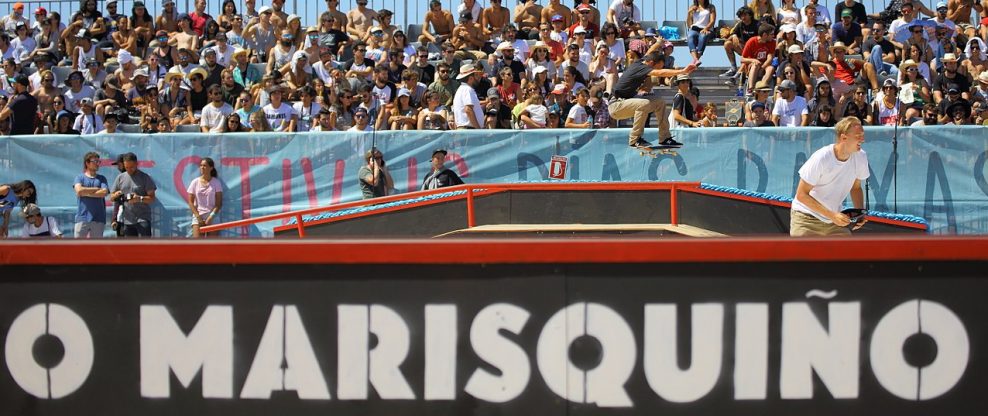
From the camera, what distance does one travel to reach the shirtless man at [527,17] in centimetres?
1956

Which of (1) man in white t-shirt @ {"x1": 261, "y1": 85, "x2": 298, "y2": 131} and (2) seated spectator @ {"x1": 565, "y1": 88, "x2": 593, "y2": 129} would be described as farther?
(1) man in white t-shirt @ {"x1": 261, "y1": 85, "x2": 298, "y2": 131}

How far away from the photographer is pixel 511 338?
12.5 feet

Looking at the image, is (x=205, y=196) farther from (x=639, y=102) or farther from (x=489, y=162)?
(x=639, y=102)

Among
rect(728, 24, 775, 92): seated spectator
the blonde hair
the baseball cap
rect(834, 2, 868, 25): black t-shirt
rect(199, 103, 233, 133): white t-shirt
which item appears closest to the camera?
the blonde hair

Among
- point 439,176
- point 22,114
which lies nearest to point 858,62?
point 439,176

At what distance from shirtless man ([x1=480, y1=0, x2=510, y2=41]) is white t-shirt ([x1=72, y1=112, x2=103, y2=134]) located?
668 centimetres

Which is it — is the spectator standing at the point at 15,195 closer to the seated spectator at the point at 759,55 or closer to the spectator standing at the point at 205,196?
the spectator standing at the point at 205,196

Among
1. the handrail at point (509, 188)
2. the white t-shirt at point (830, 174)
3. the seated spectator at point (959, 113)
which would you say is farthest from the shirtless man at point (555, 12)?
the white t-shirt at point (830, 174)

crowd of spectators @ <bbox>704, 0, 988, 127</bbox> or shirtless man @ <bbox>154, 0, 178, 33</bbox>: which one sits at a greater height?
shirtless man @ <bbox>154, 0, 178, 33</bbox>

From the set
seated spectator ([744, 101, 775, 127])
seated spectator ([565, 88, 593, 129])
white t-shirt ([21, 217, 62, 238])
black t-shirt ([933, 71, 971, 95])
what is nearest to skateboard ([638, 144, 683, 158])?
seated spectator ([565, 88, 593, 129])

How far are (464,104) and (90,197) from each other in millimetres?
5325

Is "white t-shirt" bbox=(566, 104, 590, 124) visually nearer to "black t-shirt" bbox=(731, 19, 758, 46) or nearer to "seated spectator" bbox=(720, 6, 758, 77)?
"seated spectator" bbox=(720, 6, 758, 77)

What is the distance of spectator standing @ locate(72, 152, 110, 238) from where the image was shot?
589 inches

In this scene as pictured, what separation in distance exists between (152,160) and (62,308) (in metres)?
12.5
